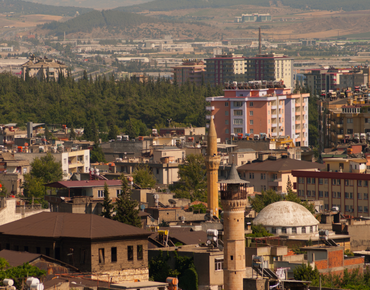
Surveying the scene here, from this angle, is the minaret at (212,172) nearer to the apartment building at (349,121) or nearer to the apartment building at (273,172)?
the apartment building at (273,172)

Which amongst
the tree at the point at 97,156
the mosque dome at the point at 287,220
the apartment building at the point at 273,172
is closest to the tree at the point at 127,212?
the mosque dome at the point at 287,220

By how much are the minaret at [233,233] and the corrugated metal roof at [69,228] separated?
4092 mm

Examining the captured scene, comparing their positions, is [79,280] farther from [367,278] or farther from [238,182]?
[367,278]

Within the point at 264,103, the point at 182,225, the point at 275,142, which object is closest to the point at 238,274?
the point at 182,225

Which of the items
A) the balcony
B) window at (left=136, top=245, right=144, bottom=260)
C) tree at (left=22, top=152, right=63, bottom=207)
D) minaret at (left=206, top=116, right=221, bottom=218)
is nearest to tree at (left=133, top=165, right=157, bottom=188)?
tree at (left=22, top=152, right=63, bottom=207)

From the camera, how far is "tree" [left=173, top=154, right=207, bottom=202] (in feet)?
311

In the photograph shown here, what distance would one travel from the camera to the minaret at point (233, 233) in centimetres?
4547

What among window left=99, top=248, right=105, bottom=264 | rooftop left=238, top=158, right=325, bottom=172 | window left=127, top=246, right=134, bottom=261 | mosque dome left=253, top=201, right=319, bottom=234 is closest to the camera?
window left=99, top=248, right=105, bottom=264

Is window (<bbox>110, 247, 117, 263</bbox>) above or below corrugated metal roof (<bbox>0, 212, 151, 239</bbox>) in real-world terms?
below

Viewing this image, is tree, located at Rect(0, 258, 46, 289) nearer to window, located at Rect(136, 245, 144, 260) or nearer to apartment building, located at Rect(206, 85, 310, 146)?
window, located at Rect(136, 245, 144, 260)

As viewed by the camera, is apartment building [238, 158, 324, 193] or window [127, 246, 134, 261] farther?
apartment building [238, 158, 324, 193]

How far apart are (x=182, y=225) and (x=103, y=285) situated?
65.1ft

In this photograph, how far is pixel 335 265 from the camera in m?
48.3

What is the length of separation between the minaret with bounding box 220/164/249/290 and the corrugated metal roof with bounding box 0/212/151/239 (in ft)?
13.4
